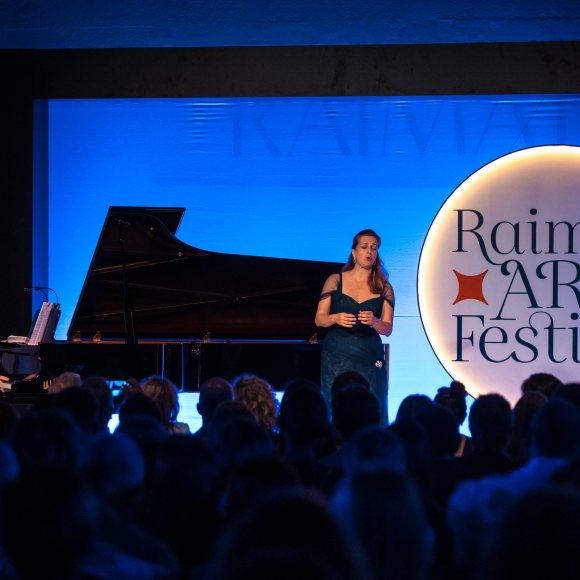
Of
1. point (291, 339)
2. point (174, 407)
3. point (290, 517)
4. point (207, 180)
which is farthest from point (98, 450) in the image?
point (207, 180)

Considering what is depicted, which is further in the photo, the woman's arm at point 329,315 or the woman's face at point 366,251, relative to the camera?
the woman's face at point 366,251

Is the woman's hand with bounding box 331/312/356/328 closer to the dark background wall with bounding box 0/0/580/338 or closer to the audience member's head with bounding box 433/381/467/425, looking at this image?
the audience member's head with bounding box 433/381/467/425

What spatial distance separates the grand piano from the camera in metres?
6.14

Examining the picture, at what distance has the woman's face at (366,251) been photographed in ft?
17.9

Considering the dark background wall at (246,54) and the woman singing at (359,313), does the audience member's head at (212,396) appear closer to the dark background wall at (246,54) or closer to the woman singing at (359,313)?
the woman singing at (359,313)

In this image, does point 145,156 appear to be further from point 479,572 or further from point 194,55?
point 479,572

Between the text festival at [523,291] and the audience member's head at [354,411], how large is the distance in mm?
4444

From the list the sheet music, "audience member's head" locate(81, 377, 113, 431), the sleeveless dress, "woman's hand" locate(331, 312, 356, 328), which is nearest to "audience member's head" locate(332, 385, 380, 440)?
"audience member's head" locate(81, 377, 113, 431)

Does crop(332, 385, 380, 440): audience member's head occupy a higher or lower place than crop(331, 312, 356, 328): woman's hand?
lower

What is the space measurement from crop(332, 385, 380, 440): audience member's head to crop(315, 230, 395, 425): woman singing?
2230 mm

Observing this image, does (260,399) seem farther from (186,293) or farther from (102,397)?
(186,293)

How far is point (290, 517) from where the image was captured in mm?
1035

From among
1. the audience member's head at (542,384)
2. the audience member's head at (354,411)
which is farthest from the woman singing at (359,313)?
the audience member's head at (354,411)

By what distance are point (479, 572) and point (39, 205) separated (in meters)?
7.22
